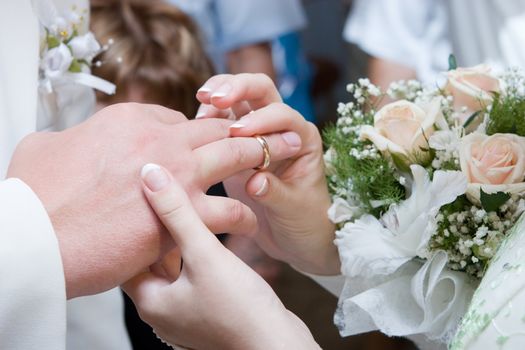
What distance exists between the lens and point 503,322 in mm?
748

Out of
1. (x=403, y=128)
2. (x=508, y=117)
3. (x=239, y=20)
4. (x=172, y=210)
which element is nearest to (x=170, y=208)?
(x=172, y=210)

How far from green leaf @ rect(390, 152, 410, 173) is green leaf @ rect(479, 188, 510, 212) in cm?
12

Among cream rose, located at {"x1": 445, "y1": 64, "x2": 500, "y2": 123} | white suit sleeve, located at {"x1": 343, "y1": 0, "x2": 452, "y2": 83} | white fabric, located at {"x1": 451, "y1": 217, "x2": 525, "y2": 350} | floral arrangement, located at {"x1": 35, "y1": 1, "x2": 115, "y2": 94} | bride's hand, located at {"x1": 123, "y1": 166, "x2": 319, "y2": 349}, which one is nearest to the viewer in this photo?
white fabric, located at {"x1": 451, "y1": 217, "x2": 525, "y2": 350}

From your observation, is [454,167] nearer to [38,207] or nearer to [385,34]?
[38,207]

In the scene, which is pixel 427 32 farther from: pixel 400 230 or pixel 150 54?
pixel 400 230

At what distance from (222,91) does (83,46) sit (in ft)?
0.95

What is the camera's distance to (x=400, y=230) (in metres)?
0.99

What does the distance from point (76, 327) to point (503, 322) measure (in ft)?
2.37

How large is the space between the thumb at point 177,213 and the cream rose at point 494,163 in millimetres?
315

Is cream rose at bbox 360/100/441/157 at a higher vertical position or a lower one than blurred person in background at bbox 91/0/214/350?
higher

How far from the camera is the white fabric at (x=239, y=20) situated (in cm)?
265

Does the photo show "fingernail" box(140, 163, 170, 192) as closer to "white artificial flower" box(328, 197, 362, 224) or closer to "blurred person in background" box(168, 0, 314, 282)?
"white artificial flower" box(328, 197, 362, 224)

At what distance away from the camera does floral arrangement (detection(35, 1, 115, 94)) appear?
1.16 m

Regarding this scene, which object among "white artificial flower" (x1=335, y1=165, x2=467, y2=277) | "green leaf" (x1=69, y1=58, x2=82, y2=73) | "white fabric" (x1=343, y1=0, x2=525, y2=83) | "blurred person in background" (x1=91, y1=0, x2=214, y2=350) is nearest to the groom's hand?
"white artificial flower" (x1=335, y1=165, x2=467, y2=277)
